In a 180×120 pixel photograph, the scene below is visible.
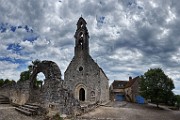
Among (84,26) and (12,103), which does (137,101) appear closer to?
(84,26)

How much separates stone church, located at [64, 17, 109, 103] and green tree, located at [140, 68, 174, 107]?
640 centimetres

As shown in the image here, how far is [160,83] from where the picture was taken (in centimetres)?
2761

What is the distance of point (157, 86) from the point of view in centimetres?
2730

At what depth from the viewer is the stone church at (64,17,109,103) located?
90.7ft

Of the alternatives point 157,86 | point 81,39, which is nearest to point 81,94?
point 81,39

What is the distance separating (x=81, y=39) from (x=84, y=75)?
19.3 feet

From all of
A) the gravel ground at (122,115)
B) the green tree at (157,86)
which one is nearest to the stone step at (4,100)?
the gravel ground at (122,115)

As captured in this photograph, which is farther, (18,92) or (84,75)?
(84,75)

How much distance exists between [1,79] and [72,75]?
24.9 metres

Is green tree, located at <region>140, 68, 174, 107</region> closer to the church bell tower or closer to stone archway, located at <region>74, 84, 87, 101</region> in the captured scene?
stone archway, located at <region>74, 84, 87, 101</region>

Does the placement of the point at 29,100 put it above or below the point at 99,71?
below

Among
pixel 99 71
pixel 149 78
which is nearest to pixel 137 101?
pixel 149 78

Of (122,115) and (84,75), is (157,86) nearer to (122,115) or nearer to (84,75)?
(84,75)

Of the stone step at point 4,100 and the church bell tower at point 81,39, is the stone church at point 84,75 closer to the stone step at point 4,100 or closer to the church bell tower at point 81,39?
the church bell tower at point 81,39
